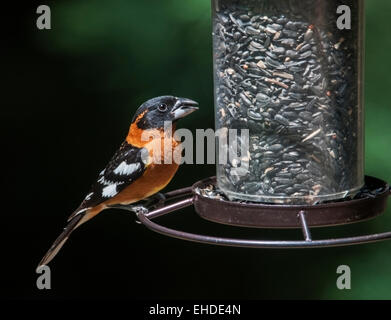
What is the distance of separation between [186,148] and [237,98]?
1.14 meters

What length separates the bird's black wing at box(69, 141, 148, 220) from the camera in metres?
4.65

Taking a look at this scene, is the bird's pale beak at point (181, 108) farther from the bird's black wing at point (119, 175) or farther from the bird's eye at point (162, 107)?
the bird's black wing at point (119, 175)

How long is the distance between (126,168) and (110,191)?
0.50 ft

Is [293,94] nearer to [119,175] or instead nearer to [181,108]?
[181,108]

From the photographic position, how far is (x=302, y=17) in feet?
12.1

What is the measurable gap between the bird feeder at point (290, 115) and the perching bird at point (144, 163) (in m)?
0.68

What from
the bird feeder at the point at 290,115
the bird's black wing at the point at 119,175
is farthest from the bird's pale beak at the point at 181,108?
the bird feeder at the point at 290,115

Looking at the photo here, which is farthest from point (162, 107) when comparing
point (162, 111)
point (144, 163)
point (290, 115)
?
point (290, 115)

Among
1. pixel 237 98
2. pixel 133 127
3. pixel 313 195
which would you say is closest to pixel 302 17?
pixel 237 98

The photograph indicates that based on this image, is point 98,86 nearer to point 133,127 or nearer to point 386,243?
point 133,127

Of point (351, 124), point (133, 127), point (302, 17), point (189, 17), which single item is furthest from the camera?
point (189, 17)

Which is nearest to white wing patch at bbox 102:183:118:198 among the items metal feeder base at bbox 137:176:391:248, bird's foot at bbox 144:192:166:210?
bird's foot at bbox 144:192:166:210

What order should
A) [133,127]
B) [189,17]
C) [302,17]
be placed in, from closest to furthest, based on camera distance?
[302,17] → [133,127] → [189,17]

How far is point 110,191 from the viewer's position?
4684 millimetres
